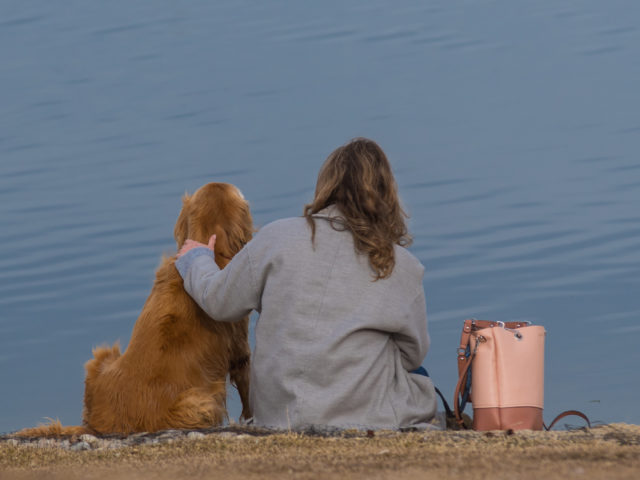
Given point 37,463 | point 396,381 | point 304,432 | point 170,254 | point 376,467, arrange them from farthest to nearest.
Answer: point 170,254, point 396,381, point 304,432, point 37,463, point 376,467

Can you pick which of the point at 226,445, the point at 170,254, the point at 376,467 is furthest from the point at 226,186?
the point at 376,467

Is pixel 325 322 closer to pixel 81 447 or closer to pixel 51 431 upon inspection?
pixel 81 447

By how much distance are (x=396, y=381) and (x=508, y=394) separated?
0.53 m

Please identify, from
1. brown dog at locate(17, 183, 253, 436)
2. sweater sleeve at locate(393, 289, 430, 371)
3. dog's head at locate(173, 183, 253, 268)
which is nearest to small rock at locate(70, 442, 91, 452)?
brown dog at locate(17, 183, 253, 436)

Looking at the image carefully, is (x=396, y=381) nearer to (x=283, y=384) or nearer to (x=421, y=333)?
(x=421, y=333)

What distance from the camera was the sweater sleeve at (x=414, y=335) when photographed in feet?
14.6

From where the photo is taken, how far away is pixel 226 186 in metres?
5.02

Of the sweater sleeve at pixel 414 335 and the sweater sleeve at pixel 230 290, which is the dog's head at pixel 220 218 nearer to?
the sweater sleeve at pixel 230 290

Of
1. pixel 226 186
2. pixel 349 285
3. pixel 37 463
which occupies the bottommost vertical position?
pixel 37 463

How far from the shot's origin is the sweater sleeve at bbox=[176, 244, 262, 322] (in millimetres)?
4383

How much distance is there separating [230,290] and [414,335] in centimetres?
85

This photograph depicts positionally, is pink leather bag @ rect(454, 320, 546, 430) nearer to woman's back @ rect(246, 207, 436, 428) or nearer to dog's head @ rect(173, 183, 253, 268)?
woman's back @ rect(246, 207, 436, 428)

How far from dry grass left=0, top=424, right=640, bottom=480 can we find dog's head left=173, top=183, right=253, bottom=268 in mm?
1078

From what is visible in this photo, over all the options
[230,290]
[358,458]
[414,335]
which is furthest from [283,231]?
[358,458]
